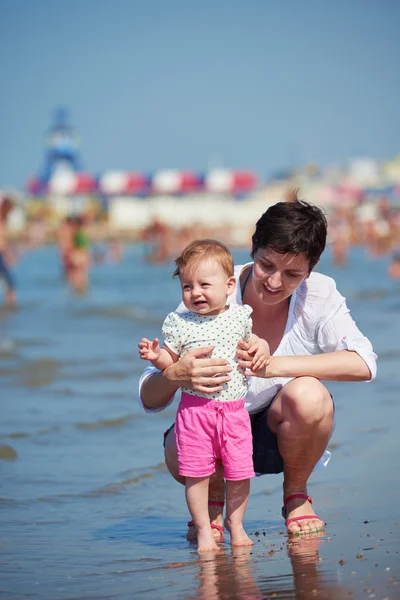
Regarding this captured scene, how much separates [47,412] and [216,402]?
319cm

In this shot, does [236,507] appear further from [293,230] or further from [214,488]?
[293,230]

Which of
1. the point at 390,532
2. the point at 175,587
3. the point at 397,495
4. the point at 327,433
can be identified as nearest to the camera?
the point at 175,587

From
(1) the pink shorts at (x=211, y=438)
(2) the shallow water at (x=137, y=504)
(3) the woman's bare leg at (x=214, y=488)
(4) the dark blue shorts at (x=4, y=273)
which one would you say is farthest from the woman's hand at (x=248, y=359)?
(4) the dark blue shorts at (x=4, y=273)

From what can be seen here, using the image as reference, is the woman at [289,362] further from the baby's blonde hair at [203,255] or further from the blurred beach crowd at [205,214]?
the blurred beach crowd at [205,214]

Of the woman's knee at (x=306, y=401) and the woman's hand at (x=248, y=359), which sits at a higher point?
the woman's hand at (x=248, y=359)

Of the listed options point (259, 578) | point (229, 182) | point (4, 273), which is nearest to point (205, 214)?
point (229, 182)

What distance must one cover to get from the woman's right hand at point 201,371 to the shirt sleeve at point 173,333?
0.08 m

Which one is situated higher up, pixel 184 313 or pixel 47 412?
→ pixel 184 313

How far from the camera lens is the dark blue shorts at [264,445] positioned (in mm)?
3537

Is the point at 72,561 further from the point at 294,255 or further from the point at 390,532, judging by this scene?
the point at 294,255

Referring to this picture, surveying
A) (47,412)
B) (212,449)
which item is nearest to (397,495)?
(212,449)

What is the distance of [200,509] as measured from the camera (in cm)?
321

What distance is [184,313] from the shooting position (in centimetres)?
326

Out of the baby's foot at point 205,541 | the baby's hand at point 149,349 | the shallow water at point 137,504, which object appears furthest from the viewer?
the baby's foot at point 205,541
